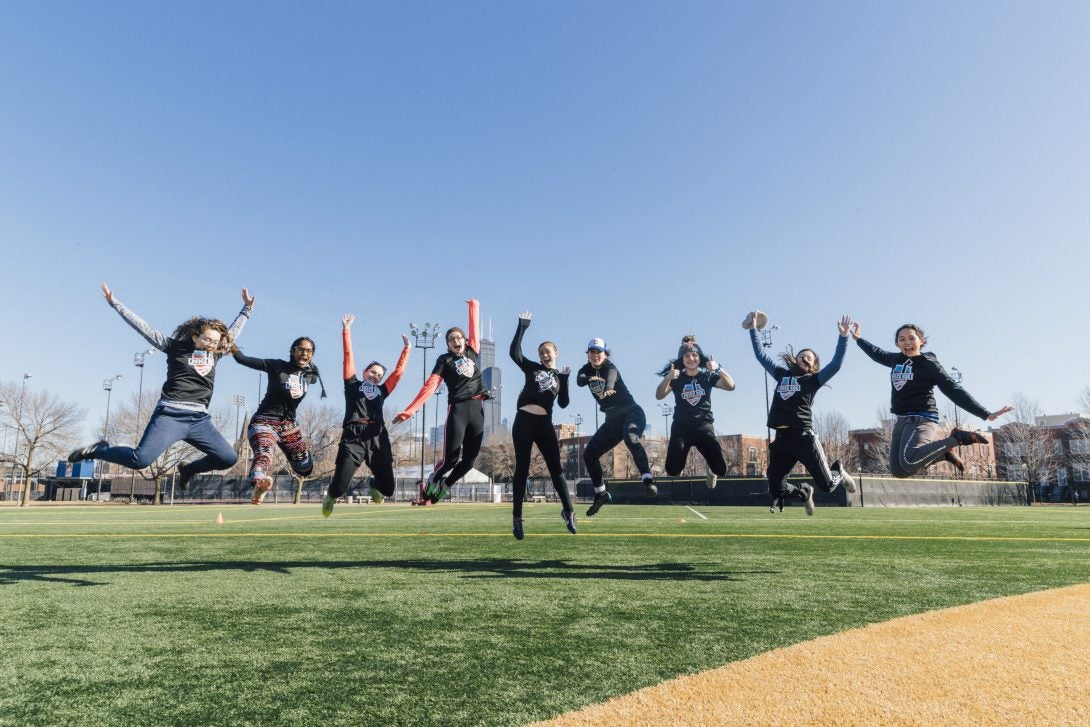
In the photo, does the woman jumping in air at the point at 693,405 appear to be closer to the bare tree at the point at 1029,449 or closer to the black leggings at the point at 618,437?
the black leggings at the point at 618,437

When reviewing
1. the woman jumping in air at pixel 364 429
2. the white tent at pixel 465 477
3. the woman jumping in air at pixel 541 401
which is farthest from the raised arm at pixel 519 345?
the white tent at pixel 465 477

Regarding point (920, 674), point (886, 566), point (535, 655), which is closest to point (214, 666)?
point (535, 655)

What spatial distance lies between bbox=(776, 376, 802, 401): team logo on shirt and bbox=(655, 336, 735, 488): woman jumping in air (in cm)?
67

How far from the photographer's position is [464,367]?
887cm

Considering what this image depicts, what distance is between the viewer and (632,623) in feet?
17.2

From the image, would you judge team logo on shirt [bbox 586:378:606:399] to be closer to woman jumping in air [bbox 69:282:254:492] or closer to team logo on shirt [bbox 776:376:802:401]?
team logo on shirt [bbox 776:376:802:401]

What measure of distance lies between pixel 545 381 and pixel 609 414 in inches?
54.7

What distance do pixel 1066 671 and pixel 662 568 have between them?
4.55m

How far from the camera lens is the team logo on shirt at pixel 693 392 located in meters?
9.56

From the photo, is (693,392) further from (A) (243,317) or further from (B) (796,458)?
(A) (243,317)

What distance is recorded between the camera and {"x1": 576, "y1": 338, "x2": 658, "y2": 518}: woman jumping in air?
9344mm

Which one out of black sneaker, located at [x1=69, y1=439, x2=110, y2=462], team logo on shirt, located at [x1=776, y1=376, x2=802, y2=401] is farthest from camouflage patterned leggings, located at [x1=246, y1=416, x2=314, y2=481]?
team logo on shirt, located at [x1=776, y1=376, x2=802, y2=401]

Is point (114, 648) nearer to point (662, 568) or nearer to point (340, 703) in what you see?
point (340, 703)

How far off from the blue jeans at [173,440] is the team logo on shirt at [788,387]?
7.19m
